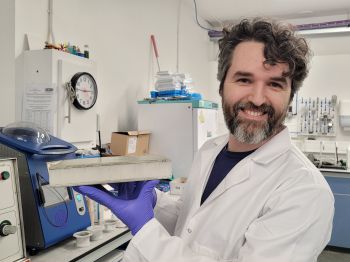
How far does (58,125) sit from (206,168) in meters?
1.06

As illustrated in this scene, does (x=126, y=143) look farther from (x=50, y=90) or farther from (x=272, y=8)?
(x=272, y=8)

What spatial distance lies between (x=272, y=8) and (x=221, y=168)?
380cm

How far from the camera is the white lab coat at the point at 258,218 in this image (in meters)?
0.94

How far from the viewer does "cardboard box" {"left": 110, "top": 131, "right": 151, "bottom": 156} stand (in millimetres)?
2580

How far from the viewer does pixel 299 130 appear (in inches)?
193

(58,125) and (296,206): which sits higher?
(58,125)

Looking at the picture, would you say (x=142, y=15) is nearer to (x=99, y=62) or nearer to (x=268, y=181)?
(x=99, y=62)

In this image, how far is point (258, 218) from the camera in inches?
40.6

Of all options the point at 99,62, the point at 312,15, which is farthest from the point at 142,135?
the point at 312,15

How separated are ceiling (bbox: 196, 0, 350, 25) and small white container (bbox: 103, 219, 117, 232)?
322cm

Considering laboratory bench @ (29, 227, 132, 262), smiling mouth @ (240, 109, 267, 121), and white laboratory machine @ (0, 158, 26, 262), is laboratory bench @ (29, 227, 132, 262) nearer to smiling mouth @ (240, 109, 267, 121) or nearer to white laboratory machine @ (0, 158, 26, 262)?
white laboratory machine @ (0, 158, 26, 262)

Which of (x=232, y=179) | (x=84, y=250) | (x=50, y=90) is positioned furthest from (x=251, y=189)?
(x=50, y=90)

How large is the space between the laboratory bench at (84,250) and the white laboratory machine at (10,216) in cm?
13

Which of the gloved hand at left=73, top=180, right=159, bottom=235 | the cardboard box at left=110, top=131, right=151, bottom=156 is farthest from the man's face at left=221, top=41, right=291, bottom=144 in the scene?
the cardboard box at left=110, top=131, right=151, bottom=156
